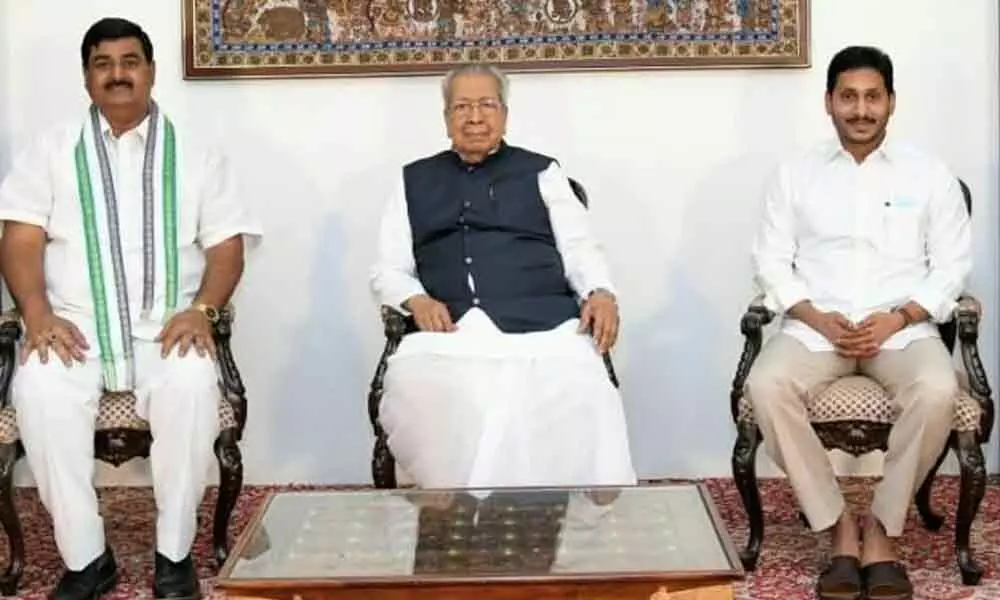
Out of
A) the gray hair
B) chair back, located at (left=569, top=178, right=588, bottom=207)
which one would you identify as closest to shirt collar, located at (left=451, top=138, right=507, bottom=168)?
the gray hair

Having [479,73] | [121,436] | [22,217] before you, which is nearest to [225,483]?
[121,436]

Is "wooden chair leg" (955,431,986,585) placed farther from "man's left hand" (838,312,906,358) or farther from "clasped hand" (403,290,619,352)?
"clasped hand" (403,290,619,352)

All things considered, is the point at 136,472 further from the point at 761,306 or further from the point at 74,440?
the point at 761,306

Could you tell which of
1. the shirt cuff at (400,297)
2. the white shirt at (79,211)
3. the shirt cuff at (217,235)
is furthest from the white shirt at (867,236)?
the white shirt at (79,211)

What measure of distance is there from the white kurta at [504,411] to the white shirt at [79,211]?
0.68 metres

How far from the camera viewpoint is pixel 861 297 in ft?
13.8

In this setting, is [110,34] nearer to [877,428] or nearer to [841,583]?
[877,428]

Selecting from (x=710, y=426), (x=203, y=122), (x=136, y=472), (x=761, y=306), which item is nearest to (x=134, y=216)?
(x=203, y=122)

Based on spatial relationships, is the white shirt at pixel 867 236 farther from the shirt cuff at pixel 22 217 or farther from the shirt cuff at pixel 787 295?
the shirt cuff at pixel 22 217

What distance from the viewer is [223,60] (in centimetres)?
502

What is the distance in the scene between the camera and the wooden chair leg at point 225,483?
13.1 feet

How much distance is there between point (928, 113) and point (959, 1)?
15.1 inches

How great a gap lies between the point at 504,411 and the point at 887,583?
A: 105 centimetres

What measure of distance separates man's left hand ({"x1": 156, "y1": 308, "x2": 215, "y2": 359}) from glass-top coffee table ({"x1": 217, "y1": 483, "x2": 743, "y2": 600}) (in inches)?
28.9
